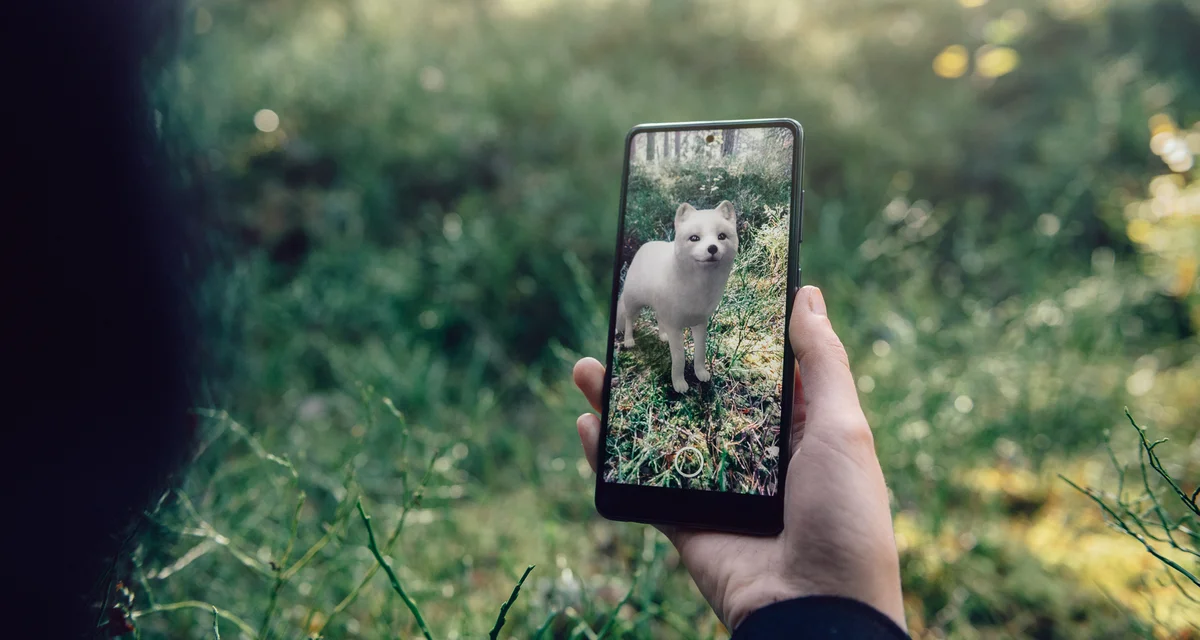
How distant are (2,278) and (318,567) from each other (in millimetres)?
767

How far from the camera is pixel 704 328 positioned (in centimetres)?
101

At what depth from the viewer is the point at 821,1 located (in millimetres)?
3113

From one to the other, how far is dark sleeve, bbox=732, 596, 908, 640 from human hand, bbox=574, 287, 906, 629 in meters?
0.03

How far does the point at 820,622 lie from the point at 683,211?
0.57 metres

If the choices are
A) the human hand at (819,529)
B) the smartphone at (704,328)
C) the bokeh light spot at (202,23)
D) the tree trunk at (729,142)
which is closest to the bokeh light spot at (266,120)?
the bokeh light spot at (202,23)

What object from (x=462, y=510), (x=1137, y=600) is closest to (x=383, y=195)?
(x=462, y=510)

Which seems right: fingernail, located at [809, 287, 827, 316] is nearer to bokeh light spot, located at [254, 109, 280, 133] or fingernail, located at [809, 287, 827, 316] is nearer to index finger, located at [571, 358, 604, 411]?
index finger, located at [571, 358, 604, 411]

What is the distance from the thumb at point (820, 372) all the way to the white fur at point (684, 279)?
123 millimetres

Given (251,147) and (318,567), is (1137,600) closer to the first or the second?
(318,567)

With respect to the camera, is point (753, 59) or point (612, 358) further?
point (753, 59)

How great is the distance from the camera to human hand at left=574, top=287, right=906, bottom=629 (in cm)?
79

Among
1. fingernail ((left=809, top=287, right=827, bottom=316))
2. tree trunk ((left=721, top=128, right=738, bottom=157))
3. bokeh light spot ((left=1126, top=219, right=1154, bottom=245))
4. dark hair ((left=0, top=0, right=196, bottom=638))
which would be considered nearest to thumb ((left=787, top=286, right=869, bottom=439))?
fingernail ((left=809, top=287, right=827, bottom=316))

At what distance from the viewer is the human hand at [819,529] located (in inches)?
Result: 31.0

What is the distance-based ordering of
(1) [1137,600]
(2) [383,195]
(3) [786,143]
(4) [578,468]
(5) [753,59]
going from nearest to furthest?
(3) [786,143] < (1) [1137,600] < (4) [578,468] < (2) [383,195] < (5) [753,59]
